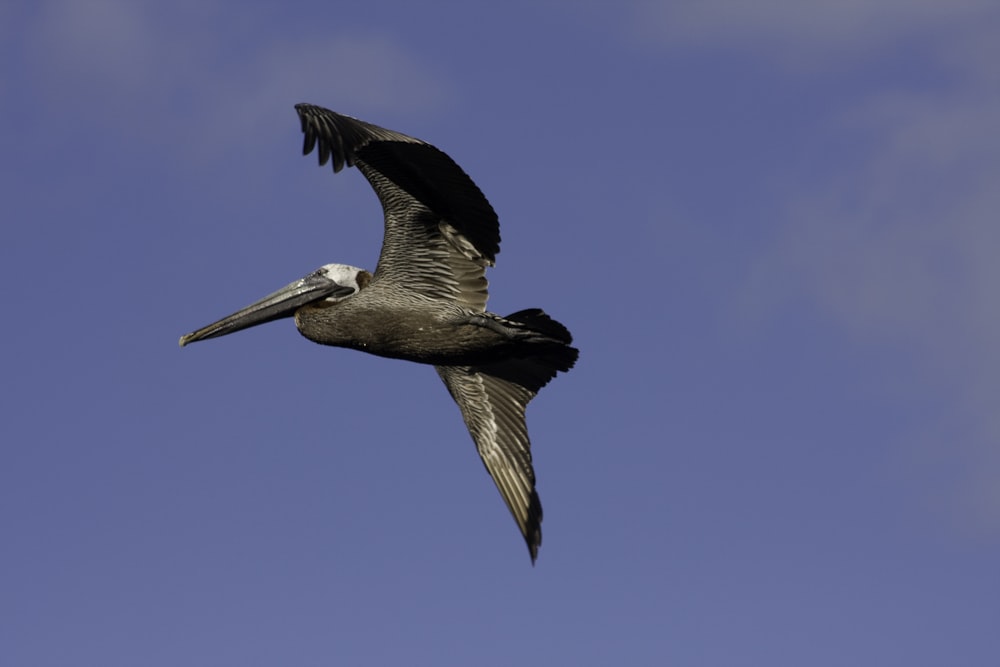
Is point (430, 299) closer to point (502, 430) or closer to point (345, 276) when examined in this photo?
point (345, 276)

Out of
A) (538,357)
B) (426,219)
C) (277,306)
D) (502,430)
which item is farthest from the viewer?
(502,430)

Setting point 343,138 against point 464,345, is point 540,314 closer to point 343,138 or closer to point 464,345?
point 464,345

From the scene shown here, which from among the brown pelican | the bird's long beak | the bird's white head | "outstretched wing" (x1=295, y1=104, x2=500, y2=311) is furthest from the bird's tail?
the bird's long beak

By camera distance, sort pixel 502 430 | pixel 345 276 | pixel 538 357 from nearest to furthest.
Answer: pixel 538 357 < pixel 345 276 < pixel 502 430

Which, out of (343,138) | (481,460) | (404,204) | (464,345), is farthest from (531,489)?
(343,138)

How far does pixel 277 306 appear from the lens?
54.7 ft

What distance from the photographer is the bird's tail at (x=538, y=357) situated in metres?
14.7

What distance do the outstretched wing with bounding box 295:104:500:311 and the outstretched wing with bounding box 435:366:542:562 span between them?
1645mm

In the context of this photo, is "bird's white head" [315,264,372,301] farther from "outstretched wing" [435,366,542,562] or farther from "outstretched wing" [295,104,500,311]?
"outstretched wing" [435,366,542,562]

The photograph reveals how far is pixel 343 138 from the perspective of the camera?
14.3 meters

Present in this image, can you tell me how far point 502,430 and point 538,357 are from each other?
97 cm

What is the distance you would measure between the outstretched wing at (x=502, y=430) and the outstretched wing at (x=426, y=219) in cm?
165

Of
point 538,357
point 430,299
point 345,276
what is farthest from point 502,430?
point 345,276

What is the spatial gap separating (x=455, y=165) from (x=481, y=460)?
138 inches
